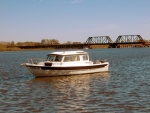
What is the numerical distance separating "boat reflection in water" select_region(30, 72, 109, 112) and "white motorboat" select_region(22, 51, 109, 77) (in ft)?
2.40

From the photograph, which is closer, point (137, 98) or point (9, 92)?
point (137, 98)

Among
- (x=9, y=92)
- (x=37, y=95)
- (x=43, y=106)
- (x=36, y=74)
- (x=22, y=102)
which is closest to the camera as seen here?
(x=43, y=106)

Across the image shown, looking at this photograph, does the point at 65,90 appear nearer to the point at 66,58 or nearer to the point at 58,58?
the point at 58,58

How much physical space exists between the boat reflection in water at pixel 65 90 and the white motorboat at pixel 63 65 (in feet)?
2.40

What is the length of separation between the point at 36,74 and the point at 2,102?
43.4ft

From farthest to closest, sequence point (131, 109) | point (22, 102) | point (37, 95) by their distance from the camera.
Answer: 1. point (37, 95)
2. point (22, 102)
3. point (131, 109)

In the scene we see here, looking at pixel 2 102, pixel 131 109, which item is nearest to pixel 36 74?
pixel 2 102

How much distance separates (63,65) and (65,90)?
9286 millimetres

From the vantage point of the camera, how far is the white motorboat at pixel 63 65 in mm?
33062

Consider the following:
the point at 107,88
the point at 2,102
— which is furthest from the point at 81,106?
the point at 107,88

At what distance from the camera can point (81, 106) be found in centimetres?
1862

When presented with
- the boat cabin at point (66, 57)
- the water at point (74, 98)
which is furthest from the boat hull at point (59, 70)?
the water at point (74, 98)

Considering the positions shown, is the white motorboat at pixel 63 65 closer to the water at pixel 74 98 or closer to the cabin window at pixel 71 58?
the cabin window at pixel 71 58

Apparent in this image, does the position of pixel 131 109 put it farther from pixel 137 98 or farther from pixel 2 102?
pixel 2 102
